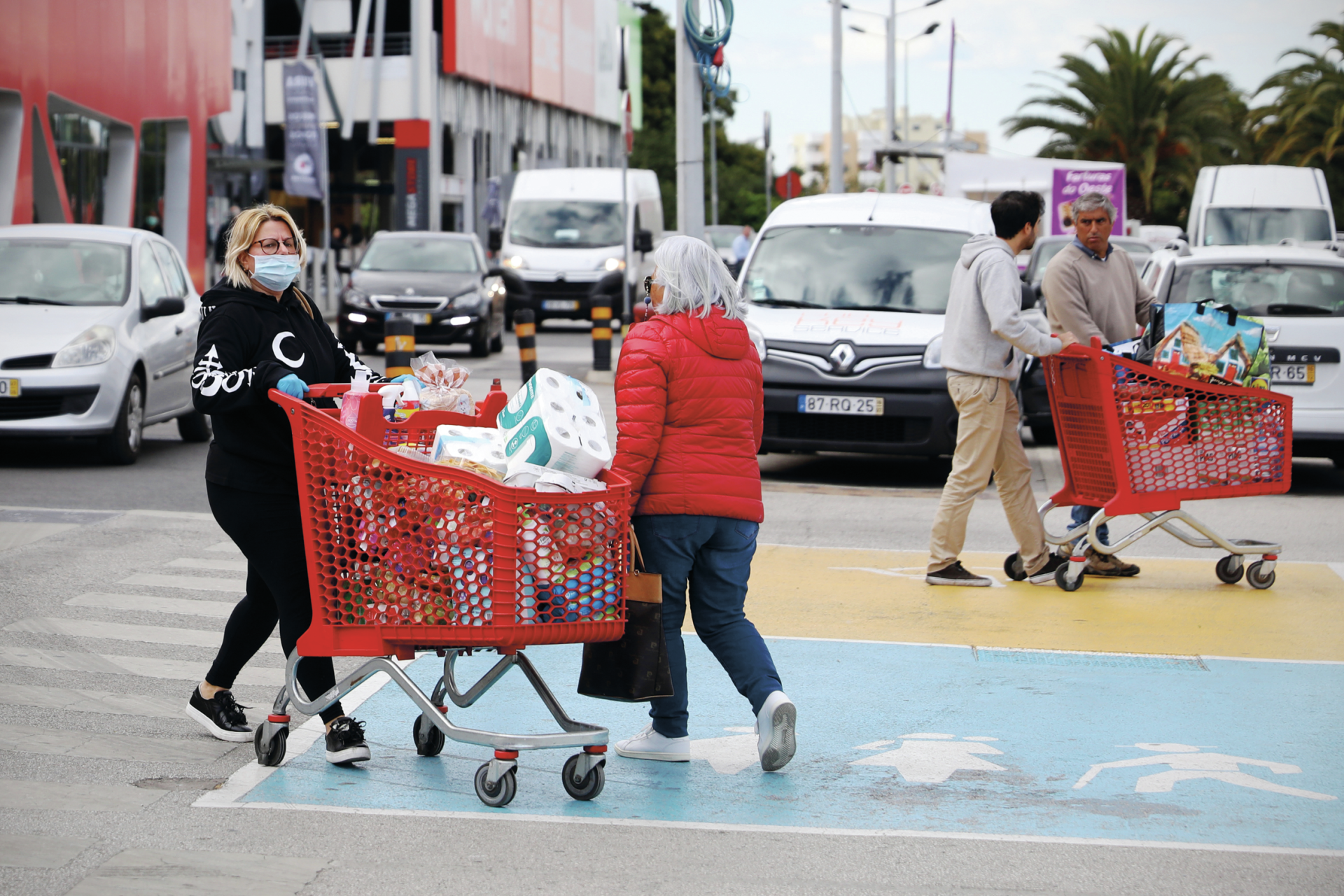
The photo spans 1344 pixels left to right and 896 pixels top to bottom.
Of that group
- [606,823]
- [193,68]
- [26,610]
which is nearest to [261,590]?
[606,823]

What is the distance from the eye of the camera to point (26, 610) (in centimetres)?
720

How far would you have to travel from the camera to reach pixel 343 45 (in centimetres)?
5181

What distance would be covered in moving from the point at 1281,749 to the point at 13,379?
8.87 m

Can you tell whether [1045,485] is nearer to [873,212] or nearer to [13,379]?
[873,212]

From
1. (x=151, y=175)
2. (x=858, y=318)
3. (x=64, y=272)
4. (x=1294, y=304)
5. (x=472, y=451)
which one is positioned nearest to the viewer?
(x=472, y=451)

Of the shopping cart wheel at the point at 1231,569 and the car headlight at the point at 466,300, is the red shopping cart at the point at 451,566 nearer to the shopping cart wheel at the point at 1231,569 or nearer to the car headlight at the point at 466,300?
the shopping cart wheel at the point at 1231,569

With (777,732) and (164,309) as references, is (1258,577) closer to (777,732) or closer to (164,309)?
(777,732)

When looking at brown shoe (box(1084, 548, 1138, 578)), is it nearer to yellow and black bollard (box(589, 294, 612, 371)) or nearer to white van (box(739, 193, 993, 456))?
white van (box(739, 193, 993, 456))

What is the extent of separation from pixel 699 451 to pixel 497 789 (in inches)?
45.4

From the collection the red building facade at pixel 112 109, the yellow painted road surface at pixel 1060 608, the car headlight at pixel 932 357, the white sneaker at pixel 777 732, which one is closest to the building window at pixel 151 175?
the red building facade at pixel 112 109

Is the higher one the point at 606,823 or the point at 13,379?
the point at 13,379

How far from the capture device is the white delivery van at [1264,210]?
28.6 metres

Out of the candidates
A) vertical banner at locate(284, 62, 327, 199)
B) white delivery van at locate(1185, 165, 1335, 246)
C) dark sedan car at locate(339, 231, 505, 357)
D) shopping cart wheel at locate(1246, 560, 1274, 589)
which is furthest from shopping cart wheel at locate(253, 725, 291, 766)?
vertical banner at locate(284, 62, 327, 199)

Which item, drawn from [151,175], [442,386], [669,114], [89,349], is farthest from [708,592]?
[669,114]
